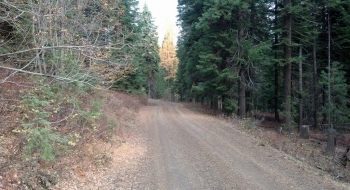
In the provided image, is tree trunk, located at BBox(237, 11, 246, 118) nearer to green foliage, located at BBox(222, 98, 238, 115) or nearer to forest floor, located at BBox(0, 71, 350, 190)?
green foliage, located at BBox(222, 98, 238, 115)

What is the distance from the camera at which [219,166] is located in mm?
8000

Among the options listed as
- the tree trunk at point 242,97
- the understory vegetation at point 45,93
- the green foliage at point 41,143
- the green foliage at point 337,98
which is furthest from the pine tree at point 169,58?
the green foliage at point 41,143

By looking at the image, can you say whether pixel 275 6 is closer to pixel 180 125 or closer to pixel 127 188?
pixel 180 125

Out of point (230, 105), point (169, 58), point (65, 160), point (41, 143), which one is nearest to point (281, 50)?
point (230, 105)

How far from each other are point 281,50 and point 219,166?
1389 centimetres

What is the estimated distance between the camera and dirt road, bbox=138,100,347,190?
668 cm

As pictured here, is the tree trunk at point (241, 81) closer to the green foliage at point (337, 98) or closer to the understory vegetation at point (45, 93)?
the green foliage at point (337, 98)

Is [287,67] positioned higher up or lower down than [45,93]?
higher up

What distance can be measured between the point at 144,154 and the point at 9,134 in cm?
431

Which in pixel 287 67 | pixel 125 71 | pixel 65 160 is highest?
pixel 287 67

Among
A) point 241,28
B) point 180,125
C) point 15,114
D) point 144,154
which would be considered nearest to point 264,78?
point 241,28

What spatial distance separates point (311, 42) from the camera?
22.1m

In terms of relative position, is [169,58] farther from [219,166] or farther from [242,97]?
[219,166]

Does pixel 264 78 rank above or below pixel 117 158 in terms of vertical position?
above
